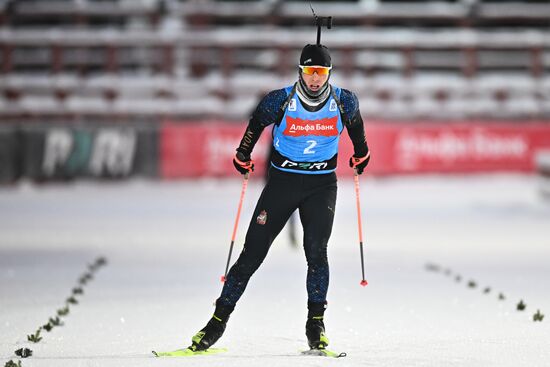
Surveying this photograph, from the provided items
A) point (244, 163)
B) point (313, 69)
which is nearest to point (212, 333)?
point (244, 163)

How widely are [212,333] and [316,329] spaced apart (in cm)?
67

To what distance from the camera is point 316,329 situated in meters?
7.74

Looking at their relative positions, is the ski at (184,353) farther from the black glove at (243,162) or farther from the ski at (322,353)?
the black glove at (243,162)

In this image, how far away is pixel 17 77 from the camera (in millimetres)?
32094

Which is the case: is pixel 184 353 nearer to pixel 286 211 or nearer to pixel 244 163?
pixel 286 211

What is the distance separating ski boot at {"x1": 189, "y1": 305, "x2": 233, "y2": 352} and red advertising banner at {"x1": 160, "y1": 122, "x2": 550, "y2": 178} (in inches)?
780

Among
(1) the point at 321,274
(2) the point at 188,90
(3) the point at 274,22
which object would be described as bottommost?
(1) the point at 321,274

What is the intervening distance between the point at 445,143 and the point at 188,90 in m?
7.29

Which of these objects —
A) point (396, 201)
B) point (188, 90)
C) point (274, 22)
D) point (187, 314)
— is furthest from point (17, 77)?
point (187, 314)

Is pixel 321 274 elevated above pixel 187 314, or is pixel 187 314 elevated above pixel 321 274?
pixel 321 274

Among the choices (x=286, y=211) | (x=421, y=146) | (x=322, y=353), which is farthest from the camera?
(x=421, y=146)

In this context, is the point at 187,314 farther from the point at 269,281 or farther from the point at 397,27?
the point at 397,27

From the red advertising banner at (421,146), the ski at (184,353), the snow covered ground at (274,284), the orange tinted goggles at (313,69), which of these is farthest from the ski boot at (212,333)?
the red advertising banner at (421,146)

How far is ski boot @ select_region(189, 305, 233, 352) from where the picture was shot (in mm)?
7641
